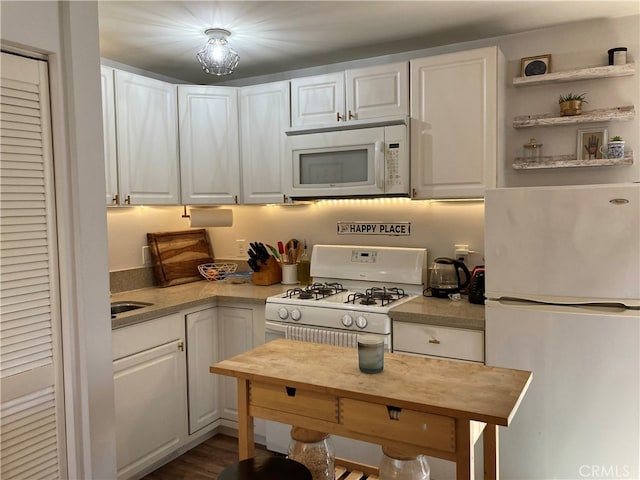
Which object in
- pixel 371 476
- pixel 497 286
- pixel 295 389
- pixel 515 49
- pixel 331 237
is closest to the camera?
pixel 295 389

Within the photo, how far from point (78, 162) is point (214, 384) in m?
1.88

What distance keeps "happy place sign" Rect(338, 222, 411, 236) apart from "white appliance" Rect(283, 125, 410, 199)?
0.39 meters

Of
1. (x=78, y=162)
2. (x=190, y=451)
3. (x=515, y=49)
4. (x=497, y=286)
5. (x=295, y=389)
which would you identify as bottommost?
(x=190, y=451)

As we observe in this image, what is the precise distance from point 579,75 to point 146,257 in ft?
9.52

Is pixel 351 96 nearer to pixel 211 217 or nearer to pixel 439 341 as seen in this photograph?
pixel 211 217

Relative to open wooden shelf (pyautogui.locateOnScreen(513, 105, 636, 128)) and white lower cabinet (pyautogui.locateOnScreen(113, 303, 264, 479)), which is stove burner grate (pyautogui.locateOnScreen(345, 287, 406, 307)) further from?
open wooden shelf (pyautogui.locateOnScreen(513, 105, 636, 128))

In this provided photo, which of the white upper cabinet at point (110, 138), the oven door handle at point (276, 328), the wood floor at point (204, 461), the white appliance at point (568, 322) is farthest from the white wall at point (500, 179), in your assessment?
the wood floor at point (204, 461)

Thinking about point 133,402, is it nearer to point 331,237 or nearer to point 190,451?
point 190,451

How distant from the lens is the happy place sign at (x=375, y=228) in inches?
130

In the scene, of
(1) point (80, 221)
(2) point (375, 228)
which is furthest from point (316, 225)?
(1) point (80, 221)

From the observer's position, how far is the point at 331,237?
11.6ft

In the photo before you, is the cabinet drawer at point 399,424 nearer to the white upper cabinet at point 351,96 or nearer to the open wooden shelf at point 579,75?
the white upper cabinet at point 351,96

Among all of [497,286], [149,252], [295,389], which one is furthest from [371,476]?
[149,252]

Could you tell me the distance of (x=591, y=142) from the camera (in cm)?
276
